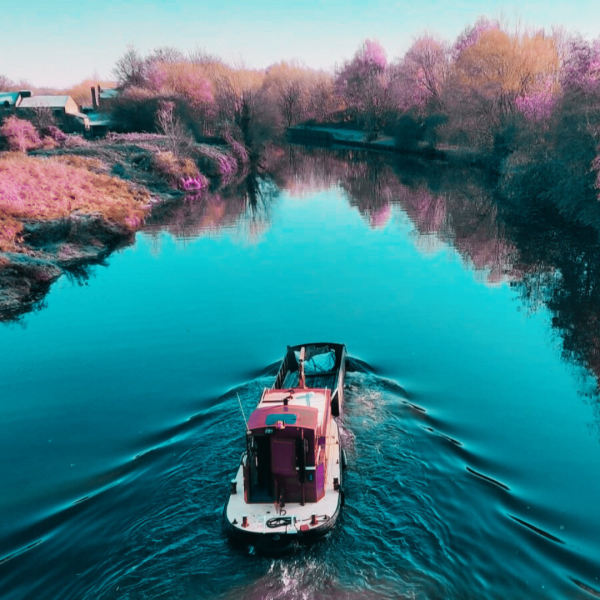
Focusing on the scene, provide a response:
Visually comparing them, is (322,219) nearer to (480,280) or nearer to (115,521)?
(480,280)

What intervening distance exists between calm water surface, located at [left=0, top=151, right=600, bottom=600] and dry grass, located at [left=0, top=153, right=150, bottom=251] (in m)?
7.19

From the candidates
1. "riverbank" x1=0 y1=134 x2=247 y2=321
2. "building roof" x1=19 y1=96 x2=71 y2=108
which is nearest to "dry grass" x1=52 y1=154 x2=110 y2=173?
"riverbank" x1=0 y1=134 x2=247 y2=321

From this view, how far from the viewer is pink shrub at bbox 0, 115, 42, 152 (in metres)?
65.9

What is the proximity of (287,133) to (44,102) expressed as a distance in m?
42.1

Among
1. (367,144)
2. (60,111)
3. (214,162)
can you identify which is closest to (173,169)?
(214,162)

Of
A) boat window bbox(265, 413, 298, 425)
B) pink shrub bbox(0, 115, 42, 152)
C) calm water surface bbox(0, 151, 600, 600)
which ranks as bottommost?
calm water surface bbox(0, 151, 600, 600)

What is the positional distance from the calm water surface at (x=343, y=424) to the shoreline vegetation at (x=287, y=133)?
6528mm

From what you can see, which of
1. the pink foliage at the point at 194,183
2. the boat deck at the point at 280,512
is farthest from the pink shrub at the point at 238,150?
the boat deck at the point at 280,512

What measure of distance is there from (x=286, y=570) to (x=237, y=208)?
40.0 metres

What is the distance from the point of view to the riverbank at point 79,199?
30109 millimetres

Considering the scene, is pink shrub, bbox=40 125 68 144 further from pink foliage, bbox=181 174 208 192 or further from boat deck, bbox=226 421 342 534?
boat deck, bbox=226 421 342 534

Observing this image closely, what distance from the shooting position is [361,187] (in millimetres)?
55719

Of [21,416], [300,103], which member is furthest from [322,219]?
[300,103]

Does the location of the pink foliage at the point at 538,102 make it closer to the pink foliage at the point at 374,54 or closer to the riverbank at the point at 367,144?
the riverbank at the point at 367,144
